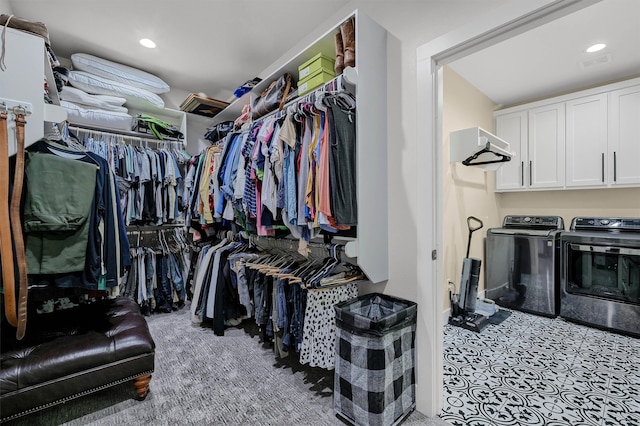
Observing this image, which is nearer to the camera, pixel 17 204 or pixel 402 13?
pixel 17 204

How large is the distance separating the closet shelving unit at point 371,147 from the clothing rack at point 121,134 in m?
2.44

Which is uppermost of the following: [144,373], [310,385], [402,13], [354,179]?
[402,13]

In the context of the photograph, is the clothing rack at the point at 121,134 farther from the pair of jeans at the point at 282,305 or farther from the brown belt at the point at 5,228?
the pair of jeans at the point at 282,305

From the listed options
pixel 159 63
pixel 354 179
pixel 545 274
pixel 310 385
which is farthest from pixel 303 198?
pixel 545 274

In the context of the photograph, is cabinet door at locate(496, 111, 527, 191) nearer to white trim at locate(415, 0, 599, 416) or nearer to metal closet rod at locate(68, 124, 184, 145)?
white trim at locate(415, 0, 599, 416)

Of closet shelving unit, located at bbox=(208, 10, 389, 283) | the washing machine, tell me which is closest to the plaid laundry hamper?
closet shelving unit, located at bbox=(208, 10, 389, 283)

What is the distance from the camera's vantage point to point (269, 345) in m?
2.44

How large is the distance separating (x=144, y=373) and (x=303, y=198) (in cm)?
145

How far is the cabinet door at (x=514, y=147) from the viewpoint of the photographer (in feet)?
11.7

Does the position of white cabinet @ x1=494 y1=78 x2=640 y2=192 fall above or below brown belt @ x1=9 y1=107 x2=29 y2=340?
above

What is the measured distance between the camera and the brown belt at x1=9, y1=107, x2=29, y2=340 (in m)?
1.25

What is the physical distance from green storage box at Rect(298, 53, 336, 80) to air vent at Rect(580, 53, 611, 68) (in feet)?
8.85

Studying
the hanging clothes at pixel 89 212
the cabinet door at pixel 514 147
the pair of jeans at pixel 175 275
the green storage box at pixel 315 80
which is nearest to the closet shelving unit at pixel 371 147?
the green storage box at pixel 315 80

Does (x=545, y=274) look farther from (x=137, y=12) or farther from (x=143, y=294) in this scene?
(x=137, y=12)
